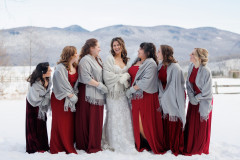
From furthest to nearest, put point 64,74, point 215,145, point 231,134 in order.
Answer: point 231,134, point 215,145, point 64,74

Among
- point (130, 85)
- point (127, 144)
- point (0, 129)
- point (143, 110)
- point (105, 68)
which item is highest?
point (105, 68)

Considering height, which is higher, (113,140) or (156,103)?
(156,103)

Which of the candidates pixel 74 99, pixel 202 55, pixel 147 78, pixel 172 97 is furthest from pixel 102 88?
pixel 202 55

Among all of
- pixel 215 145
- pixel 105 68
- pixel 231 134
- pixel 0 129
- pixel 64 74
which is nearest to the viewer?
pixel 64 74

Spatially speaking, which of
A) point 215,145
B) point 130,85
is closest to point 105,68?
point 130,85

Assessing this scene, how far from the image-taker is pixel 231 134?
6078 mm

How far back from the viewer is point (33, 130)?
442cm

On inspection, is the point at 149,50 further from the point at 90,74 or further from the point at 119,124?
the point at 119,124

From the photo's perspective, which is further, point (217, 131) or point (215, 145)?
point (217, 131)

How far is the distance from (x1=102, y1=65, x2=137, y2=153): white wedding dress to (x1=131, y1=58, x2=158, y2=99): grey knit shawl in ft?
1.11

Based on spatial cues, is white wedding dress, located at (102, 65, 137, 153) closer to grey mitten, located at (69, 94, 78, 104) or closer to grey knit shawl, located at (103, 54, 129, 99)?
grey knit shawl, located at (103, 54, 129, 99)

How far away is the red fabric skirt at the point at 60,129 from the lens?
14.4 ft

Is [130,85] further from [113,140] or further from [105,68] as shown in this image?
[113,140]

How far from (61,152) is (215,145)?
3.05 m
